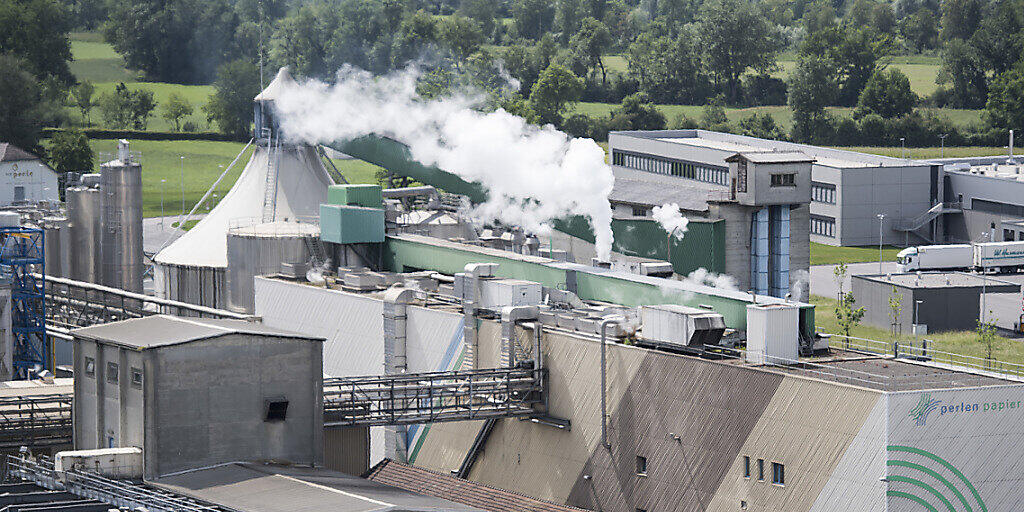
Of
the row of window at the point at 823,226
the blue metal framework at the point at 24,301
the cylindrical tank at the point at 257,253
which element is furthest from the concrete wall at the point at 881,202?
the blue metal framework at the point at 24,301

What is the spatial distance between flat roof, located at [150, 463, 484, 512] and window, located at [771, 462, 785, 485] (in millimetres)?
8267

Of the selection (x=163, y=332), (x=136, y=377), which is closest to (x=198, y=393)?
(x=136, y=377)

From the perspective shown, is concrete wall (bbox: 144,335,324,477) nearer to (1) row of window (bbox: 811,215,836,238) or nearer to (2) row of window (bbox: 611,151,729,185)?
(2) row of window (bbox: 611,151,729,185)

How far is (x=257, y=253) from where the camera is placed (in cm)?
7431

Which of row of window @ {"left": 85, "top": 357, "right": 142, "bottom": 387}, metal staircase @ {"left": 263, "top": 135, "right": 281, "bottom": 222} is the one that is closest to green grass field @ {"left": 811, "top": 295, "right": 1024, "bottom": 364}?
metal staircase @ {"left": 263, "top": 135, "right": 281, "bottom": 222}

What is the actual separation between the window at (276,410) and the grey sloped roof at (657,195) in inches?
1872

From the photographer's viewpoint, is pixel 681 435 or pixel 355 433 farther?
pixel 355 433

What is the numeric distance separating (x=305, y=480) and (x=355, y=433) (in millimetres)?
8991

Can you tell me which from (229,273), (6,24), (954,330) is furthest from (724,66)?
(229,273)

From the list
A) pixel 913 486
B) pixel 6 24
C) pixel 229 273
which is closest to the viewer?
pixel 913 486

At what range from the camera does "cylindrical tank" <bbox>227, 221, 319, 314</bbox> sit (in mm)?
73375

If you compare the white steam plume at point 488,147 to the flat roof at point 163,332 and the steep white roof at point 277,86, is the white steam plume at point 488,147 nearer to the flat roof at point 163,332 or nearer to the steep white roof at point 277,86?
the steep white roof at point 277,86

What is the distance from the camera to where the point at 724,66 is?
19612 centimetres

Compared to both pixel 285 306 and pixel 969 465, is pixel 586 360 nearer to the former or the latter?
pixel 969 465
